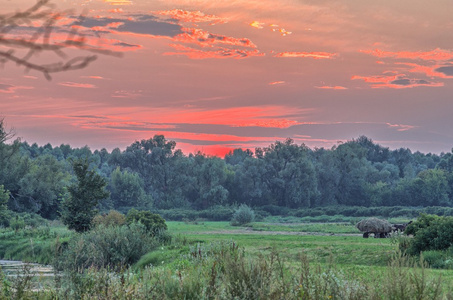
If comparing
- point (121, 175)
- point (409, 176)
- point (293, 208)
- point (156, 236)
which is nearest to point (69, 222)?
point (156, 236)

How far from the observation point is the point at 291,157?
118 m

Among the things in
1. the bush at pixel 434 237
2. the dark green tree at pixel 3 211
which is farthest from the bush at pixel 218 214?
the bush at pixel 434 237

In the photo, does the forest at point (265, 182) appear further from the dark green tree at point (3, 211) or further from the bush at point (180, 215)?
the dark green tree at point (3, 211)

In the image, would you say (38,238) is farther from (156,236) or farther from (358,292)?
(358,292)

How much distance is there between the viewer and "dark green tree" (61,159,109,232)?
44.1 meters

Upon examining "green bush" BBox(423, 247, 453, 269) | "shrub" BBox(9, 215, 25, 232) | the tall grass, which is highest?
the tall grass

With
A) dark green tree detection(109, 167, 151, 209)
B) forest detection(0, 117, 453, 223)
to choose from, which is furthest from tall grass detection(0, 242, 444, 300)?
dark green tree detection(109, 167, 151, 209)

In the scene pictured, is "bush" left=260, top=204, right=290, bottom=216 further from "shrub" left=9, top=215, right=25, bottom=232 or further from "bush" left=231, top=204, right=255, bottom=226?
"shrub" left=9, top=215, right=25, bottom=232

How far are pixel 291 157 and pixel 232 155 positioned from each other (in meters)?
74.1

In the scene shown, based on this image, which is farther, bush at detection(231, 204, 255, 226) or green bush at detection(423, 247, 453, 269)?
bush at detection(231, 204, 255, 226)

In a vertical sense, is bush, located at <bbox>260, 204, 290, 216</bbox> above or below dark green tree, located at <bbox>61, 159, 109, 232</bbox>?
below

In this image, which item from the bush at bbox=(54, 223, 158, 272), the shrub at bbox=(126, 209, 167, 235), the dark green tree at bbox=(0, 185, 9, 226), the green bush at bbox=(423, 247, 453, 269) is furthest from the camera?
the dark green tree at bbox=(0, 185, 9, 226)

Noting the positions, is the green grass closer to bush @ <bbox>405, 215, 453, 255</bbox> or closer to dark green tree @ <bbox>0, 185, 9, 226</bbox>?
dark green tree @ <bbox>0, 185, 9, 226</bbox>

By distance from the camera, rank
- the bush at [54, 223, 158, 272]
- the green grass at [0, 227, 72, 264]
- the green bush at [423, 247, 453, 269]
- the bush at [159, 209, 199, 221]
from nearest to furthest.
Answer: the green bush at [423, 247, 453, 269], the bush at [54, 223, 158, 272], the green grass at [0, 227, 72, 264], the bush at [159, 209, 199, 221]
